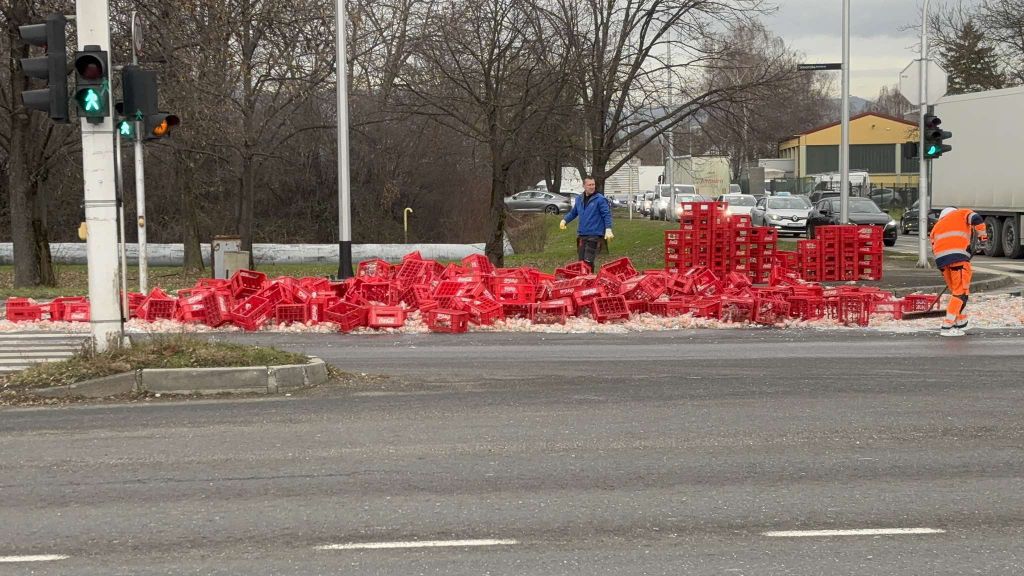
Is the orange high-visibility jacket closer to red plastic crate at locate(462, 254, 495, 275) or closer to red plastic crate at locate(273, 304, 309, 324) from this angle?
red plastic crate at locate(462, 254, 495, 275)

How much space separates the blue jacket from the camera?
2039 centimetres

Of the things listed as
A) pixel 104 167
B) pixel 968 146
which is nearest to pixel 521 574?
pixel 104 167

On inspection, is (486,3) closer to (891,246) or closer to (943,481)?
(891,246)

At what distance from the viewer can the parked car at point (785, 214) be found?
43.0 metres

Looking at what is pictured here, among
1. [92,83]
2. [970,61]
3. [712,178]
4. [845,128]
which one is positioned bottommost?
[92,83]

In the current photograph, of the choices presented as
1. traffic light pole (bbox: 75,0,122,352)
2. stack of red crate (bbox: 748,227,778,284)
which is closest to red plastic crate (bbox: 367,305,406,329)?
traffic light pole (bbox: 75,0,122,352)

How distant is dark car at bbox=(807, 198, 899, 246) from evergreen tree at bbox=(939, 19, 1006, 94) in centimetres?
2749

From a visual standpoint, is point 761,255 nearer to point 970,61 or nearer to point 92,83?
point 92,83

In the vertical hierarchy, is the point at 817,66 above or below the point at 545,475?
above

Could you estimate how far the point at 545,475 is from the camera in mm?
7145

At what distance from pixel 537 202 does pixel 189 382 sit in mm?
59365

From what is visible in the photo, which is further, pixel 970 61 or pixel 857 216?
pixel 970 61

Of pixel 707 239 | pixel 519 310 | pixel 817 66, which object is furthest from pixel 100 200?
pixel 817 66

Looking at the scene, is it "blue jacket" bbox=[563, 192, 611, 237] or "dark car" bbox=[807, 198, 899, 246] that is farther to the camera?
"dark car" bbox=[807, 198, 899, 246]
